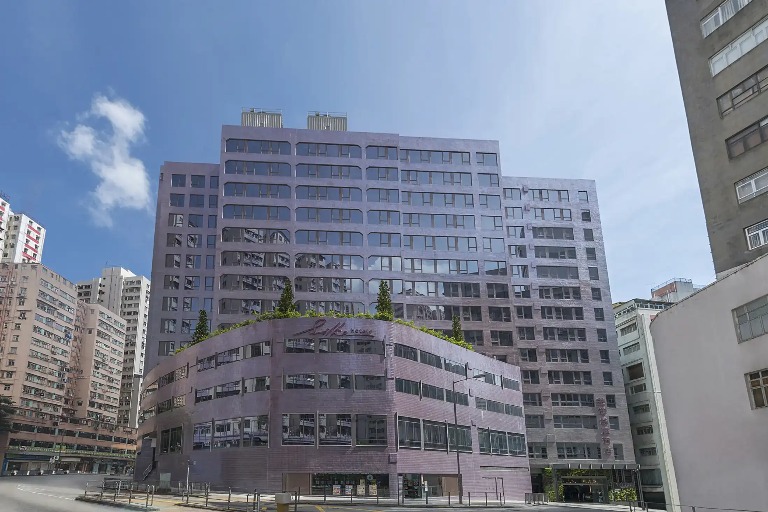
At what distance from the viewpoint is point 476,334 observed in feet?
311

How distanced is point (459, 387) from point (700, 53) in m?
45.8

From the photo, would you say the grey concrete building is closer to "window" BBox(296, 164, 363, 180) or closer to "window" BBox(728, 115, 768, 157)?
"window" BBox(296, 164, 363, 180)

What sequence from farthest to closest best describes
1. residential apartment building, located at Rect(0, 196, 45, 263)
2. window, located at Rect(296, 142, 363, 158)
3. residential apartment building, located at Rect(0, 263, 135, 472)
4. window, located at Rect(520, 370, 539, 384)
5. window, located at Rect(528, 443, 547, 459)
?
residential apartment building, located at Rect(0, 196, 45, 263) → residential apartment building, located at Rect(0, 263, 135, 472) → window, located at Rect(296, 142, 363, 158) → window, located at Rect(520, 370, 539, 384) → window, located at Rect(528, 443, 547, 459)

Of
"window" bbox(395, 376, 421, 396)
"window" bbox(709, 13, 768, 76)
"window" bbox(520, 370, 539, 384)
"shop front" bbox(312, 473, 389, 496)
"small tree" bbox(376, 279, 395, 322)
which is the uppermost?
"window" bbox(709, 13, 768, 76)

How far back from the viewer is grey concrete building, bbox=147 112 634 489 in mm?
91750

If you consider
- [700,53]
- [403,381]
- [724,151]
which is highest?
[700,53]

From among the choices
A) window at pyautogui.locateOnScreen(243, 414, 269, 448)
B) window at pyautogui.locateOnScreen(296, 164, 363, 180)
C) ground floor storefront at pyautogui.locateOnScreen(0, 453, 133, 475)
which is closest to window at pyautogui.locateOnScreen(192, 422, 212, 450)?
window at pyautogui.locateOnScreen(243, 414, 269, 448)

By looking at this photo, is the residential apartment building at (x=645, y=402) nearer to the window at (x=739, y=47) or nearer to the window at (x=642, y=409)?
the window at (x=642, y=409)

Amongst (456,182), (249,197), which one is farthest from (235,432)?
(456,182)

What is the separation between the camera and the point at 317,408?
57969mm

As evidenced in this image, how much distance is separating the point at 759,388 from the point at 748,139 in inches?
515

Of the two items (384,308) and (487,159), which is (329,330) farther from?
(487,159)

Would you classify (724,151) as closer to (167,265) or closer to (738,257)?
(738,257)

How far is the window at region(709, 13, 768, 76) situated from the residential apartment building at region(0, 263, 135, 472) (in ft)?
430
